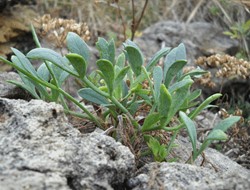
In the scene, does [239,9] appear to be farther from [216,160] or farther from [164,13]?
[216,160]

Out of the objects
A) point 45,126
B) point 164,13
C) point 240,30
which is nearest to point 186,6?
point 164,13

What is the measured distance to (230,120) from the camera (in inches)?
67.9

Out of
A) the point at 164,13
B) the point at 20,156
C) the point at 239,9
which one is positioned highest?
the point at 20,156

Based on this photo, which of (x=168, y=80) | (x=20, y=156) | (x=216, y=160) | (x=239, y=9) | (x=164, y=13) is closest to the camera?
(x=20, y=156)

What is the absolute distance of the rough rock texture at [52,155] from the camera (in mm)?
1308

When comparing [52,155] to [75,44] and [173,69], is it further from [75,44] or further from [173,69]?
[173,69]

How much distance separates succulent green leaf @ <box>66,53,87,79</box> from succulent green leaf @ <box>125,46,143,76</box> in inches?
7.6

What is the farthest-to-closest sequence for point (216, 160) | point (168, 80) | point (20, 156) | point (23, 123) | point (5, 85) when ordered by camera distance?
point (5, 85) → point (216, 160) → point (168, 80) → point (23, 123) → point (20, 156)

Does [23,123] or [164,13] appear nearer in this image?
[23,123]

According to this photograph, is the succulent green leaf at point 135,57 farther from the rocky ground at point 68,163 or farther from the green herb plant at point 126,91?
the rocky ground at point 68,163

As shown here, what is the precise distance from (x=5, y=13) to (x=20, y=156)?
237cm

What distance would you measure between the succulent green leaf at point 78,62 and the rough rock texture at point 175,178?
1.39 ft

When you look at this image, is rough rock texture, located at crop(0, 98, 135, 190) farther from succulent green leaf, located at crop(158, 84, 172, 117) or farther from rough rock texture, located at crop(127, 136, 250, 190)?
succulent green leaf, located at crop(158, 84, 172, 117)

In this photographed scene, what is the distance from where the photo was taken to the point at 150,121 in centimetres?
178
